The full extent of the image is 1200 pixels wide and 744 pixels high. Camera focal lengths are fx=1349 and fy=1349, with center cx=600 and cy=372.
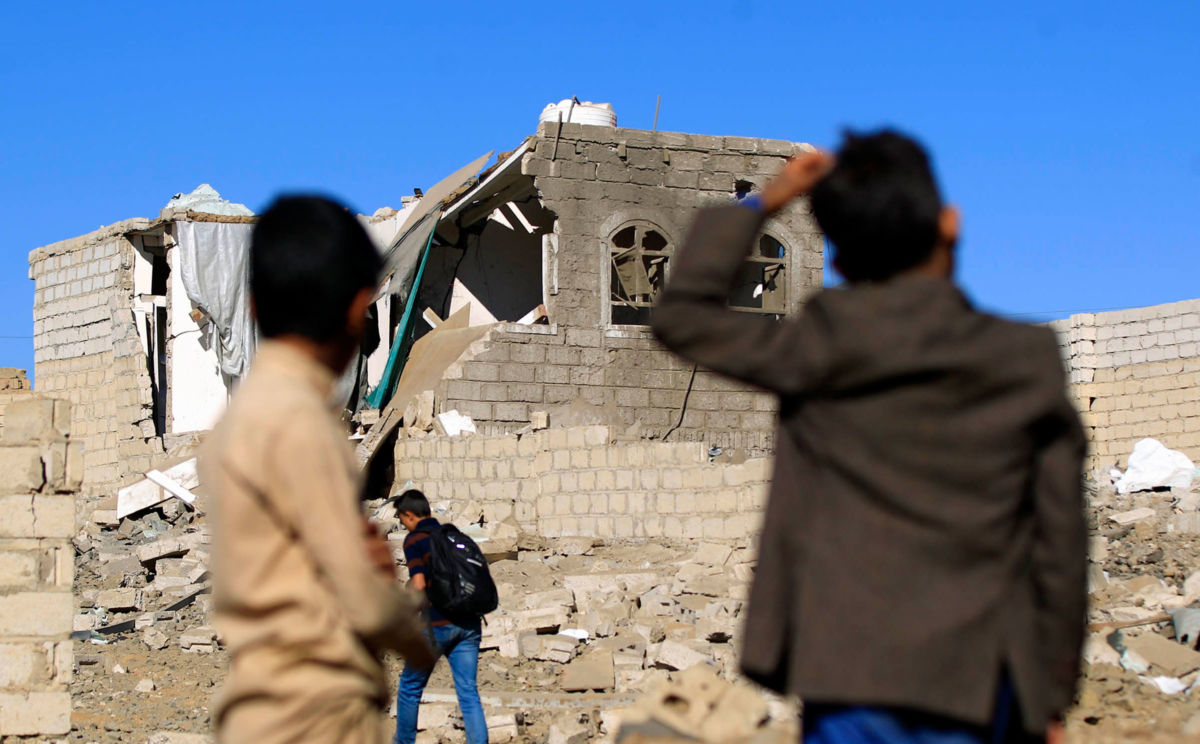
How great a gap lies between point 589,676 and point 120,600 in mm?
6378

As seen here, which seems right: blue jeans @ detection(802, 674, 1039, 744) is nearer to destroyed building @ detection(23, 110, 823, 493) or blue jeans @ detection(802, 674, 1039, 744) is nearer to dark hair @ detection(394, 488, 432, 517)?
dark hair @ detection(394, 488, 432, 517)

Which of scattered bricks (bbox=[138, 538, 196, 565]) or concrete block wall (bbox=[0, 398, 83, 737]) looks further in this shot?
scattered bricks (bbox=[138, 538, 196, 565])

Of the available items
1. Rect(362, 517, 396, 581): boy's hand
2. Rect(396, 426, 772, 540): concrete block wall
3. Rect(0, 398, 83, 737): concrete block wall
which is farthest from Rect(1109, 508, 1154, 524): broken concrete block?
Rect(362, 517, 396, 581): boy's hand

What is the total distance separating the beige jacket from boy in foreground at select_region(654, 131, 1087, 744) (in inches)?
23.2

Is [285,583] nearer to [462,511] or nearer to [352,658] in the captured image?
[352,658]

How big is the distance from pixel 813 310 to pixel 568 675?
685 cm

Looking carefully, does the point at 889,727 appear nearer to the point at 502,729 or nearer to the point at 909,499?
the point at 909,499

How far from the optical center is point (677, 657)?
28.0ft

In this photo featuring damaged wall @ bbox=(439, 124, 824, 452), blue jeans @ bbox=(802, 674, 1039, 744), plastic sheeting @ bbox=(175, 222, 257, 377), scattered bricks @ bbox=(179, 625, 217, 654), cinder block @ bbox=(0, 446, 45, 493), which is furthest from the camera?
plastic sheeting @ bbox=(175, 222, 257, 377)

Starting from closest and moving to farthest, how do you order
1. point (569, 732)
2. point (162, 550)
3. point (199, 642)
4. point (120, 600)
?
point (569, 732), point (199, 642), point (120, 600), point (162, 550)

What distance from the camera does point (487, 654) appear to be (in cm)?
986

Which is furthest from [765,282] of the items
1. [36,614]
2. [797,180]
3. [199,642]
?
[797,180]

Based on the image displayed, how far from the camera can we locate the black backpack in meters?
6.26

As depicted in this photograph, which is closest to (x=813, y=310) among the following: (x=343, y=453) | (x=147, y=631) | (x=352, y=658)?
(x=343, y=453)
